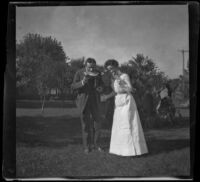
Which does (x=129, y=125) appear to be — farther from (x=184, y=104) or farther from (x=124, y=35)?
(x=124, y=35)

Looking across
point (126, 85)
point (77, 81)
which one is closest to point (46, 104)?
point (77, 81)

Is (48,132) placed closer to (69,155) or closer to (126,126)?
(69,155)

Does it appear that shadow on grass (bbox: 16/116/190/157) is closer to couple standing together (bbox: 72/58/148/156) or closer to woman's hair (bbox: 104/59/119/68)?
couple standing together (bbox: 72/58/148/156)

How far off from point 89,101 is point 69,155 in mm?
1094

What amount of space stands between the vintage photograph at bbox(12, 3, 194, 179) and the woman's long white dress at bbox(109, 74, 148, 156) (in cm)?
2

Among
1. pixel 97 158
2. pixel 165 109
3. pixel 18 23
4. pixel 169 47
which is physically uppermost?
pixel 18 23

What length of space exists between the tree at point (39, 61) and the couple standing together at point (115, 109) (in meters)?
0.47

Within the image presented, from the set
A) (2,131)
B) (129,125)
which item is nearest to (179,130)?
(129,125)

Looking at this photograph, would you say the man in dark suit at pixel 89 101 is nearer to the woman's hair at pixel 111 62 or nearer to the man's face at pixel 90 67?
the man's face at pixel 90 67

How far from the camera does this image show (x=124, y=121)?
635 cm

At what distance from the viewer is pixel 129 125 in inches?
250

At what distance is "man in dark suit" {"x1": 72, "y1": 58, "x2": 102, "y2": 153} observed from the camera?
636 centimetres

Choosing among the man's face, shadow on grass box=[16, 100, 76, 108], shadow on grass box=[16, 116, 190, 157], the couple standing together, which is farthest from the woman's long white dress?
shadow on grass box=[16, 100, 76, 108]

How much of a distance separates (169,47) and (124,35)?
89cm
